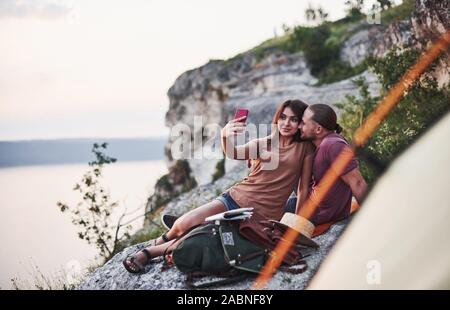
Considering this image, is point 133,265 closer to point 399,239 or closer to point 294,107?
point 294,107

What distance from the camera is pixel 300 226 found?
15.9 feet

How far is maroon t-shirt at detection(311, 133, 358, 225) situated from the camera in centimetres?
471

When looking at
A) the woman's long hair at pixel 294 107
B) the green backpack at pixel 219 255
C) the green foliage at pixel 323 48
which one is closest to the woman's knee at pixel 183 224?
the green backpack at pixel 219 255

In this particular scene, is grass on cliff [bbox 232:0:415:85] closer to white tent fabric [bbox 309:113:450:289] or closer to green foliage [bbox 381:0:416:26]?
green foliage [bbox 381:0:416:26]

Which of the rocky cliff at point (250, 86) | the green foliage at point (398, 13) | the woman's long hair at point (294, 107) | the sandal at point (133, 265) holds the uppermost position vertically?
the green foliage at point (398, 13)

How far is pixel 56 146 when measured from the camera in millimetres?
13680

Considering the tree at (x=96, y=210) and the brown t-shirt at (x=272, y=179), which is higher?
the brown t-shirt at (x=272, y=179)

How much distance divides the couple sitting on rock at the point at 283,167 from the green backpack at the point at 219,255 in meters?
0.34

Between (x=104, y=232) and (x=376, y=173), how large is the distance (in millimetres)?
4602

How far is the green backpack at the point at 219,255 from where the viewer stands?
4.38 metres

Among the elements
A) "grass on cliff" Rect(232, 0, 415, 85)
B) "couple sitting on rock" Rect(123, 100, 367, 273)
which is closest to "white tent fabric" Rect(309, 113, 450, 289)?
"couple sitting on rock" Rect(123, 100, 367, 273)

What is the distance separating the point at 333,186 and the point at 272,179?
0.66 m

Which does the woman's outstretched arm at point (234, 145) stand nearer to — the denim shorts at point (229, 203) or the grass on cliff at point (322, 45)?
the denim shorts at point (229, 203)
